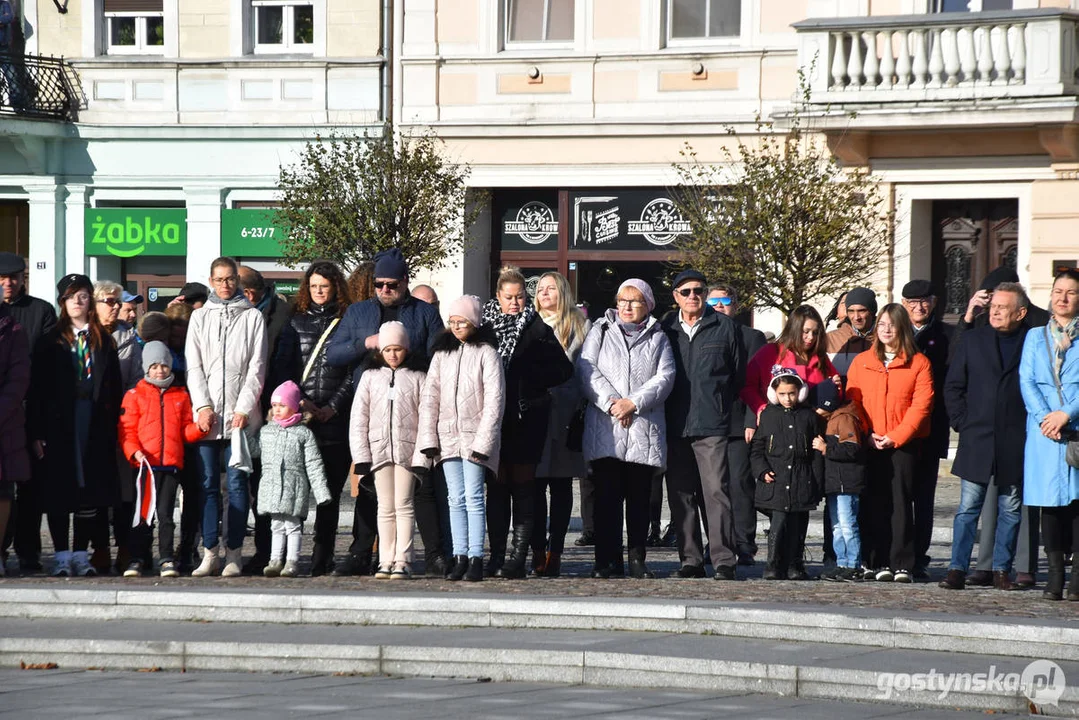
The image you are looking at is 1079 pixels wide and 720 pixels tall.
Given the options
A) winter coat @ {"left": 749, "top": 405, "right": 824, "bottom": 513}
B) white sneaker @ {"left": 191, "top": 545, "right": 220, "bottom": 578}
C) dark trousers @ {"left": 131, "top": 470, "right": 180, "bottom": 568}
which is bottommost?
white sneaker @ {"left": 191, "top": 545, "right": 220, "bottom": 578}

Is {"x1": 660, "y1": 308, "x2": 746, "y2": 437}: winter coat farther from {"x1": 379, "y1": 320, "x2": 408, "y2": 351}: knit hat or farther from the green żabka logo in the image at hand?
the green żabka logo

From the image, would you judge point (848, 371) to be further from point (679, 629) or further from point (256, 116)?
point (256, 116)

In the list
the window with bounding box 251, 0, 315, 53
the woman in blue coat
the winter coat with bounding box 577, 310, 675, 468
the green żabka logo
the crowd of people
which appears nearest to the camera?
the woman in blue coat

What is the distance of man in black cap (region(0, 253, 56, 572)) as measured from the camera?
11.8m

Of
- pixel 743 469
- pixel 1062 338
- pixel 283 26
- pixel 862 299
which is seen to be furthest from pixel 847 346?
pixel 283 26

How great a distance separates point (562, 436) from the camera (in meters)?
11.8

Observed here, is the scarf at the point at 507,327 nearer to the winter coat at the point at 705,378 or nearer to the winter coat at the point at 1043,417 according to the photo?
the winter coat at the point at 705,378

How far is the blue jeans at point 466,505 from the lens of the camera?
11.1 metres

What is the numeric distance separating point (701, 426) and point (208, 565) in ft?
10.7

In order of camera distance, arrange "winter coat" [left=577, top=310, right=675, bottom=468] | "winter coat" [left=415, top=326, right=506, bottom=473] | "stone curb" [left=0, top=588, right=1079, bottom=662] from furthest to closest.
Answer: "winter coat" [left=577, top=310, right=675, bottom=468]
"winter coat" [left=415, top=326, right=506, bottom=473]
"stone curb" [left=0, top=588, right=1079, bottom=662]

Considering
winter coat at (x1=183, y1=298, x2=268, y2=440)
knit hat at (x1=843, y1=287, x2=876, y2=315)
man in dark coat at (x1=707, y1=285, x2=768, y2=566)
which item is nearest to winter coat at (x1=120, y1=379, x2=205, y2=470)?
winter coat at (x1=183, y1=298, x2=268, y2=440)

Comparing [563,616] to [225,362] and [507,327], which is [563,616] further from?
[225,362]

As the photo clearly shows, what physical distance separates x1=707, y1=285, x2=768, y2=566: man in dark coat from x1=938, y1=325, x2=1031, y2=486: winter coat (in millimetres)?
1380

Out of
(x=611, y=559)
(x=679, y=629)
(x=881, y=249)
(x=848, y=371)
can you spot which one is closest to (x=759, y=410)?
(x=848, y=371)
